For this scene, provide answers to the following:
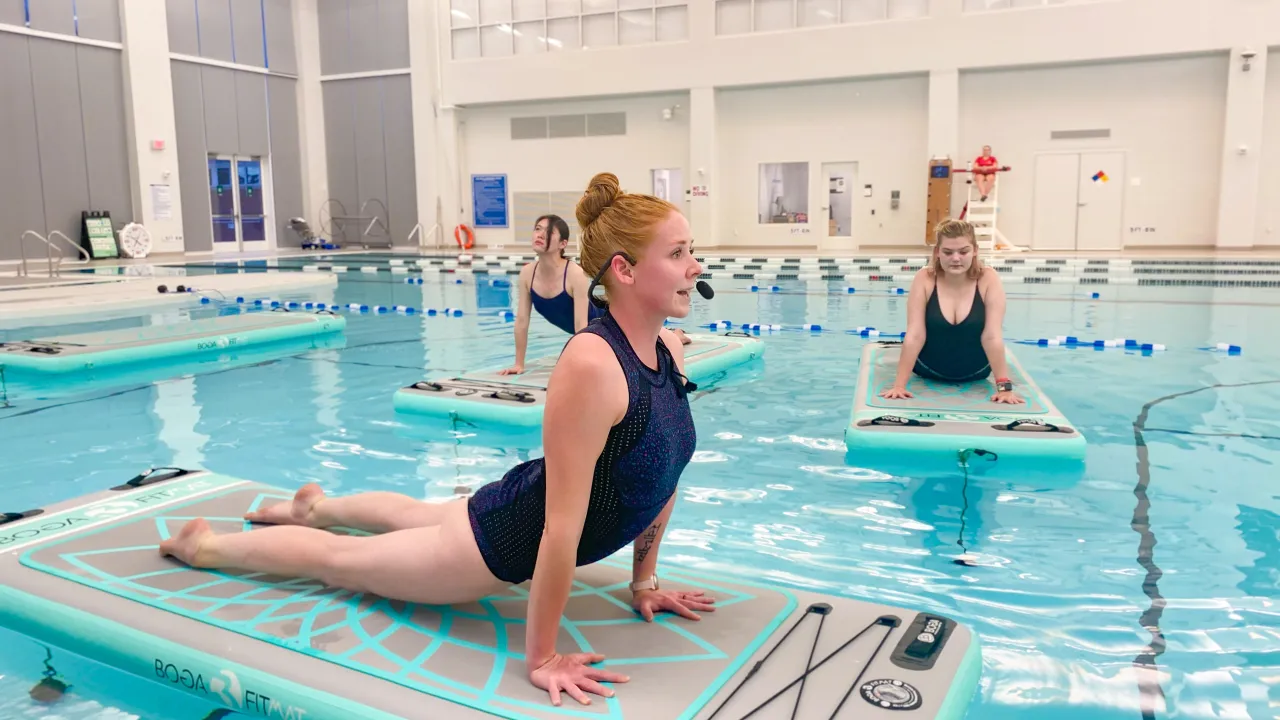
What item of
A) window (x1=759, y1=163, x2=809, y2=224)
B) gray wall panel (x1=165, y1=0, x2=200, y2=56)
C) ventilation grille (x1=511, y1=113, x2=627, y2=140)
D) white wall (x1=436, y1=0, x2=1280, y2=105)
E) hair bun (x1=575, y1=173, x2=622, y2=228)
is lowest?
hair bun (x1=575, y1=173, x2=622, y2=228)

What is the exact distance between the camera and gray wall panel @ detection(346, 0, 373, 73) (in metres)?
27.3

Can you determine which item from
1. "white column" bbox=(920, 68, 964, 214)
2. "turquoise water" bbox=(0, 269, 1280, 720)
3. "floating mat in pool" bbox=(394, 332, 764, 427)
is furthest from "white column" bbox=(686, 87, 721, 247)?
"floating mat in pool" bbox=(394, 332, 764, 427)

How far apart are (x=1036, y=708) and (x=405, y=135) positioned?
88.9ft

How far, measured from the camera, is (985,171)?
20422 millimetres

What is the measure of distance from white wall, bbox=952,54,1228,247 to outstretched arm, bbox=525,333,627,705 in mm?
20976

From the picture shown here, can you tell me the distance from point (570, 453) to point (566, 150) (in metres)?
24.2

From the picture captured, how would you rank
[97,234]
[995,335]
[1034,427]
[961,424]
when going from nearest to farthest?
[1034,427] → [961,424] → [995,335] → [97,234]

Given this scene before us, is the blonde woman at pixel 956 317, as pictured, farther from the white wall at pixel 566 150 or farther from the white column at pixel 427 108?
the white column at pixel 427 108

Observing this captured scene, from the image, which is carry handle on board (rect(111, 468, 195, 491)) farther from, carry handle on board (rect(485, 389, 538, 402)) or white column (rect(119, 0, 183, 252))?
white column (rect(119, 0, 183, 252))

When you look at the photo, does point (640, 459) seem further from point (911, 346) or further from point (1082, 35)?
point (1082, 35)

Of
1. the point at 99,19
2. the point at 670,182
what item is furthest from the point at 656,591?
the point at 99,19

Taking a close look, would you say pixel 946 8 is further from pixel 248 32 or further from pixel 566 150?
pixel 248 32

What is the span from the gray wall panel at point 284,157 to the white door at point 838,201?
50.4 ft

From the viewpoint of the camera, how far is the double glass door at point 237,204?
25797 millimetres
